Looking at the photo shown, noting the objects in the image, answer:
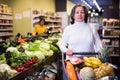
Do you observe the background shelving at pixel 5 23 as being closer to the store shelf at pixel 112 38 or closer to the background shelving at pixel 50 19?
the background shelving at pixel 50 19

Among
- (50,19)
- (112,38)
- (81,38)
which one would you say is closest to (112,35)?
(112,38)

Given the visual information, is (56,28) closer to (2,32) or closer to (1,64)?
(2,32)

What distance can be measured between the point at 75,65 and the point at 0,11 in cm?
887

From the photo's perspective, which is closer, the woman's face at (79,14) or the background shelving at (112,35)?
the woman's face at (79,14)

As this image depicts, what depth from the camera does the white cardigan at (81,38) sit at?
3.37 meters

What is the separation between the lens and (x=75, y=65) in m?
2.86

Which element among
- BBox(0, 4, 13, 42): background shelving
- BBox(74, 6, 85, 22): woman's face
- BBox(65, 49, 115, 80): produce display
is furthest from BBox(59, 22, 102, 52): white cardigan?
BBox(0, 4, 13, 42): background shelving

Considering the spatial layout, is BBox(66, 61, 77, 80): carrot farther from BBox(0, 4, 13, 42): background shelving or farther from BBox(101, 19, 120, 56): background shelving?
BBox(0, 4, 13, 42): background shelving

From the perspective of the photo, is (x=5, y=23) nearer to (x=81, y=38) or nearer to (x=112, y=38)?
(x=112, y=38)

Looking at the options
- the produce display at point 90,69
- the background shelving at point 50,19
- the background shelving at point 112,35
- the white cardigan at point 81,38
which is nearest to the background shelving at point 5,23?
the background shelving at point 50,19

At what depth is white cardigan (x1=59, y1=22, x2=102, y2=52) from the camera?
3.37m

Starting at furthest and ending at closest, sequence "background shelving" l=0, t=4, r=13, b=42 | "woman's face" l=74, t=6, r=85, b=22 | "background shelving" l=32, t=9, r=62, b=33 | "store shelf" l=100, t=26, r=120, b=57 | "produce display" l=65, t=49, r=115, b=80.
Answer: "background shelving" l=32, t=9, r=62, b=33
"background shelving" l=0, t=4, r=13, b=42
"store shelf" l=100, t=26, r=120, b=57
"woman's face" l=74, t=6, r=85, b=22
"produce display" l=65, t=49, r=115, b=80

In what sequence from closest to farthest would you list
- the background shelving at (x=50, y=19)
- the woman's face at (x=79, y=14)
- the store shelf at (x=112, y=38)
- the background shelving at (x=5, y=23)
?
the woman's face at (x=79, y=14), the store shelf at (x=112, y=38), the background shelving at (x=5, y=23), the background shelving at (x=50, y=19)

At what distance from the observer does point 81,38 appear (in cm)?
336
